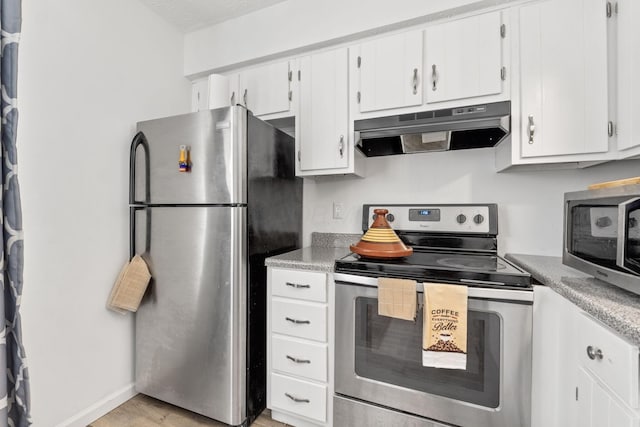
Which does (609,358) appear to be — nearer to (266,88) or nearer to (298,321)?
(298,321)

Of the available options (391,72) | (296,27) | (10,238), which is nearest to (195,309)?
(10,238)

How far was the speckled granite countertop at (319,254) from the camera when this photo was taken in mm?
1494

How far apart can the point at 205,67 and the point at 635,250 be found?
252cm

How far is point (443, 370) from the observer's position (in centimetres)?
128

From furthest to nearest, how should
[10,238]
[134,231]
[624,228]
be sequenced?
[134,231] → [10,238] → [624,228]

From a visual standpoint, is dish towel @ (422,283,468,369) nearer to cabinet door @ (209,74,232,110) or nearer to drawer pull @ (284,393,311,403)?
drawer pull @ (284,393,311,403)

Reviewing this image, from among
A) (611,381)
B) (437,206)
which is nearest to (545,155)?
(437,206)

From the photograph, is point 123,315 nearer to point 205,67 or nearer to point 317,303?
point 317,303

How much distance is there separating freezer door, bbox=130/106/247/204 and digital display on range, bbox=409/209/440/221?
1.05 meters

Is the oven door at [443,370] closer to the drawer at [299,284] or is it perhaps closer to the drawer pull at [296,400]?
the drawer at [299,284]

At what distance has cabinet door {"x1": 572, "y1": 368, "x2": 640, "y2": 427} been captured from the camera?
69 cm

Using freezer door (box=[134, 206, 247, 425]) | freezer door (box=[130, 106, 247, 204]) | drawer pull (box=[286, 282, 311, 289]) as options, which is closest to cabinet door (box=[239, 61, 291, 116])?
freezer door (box=[130, 106, 247, 204])

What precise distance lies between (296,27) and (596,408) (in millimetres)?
2288

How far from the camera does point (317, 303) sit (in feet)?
4.86
